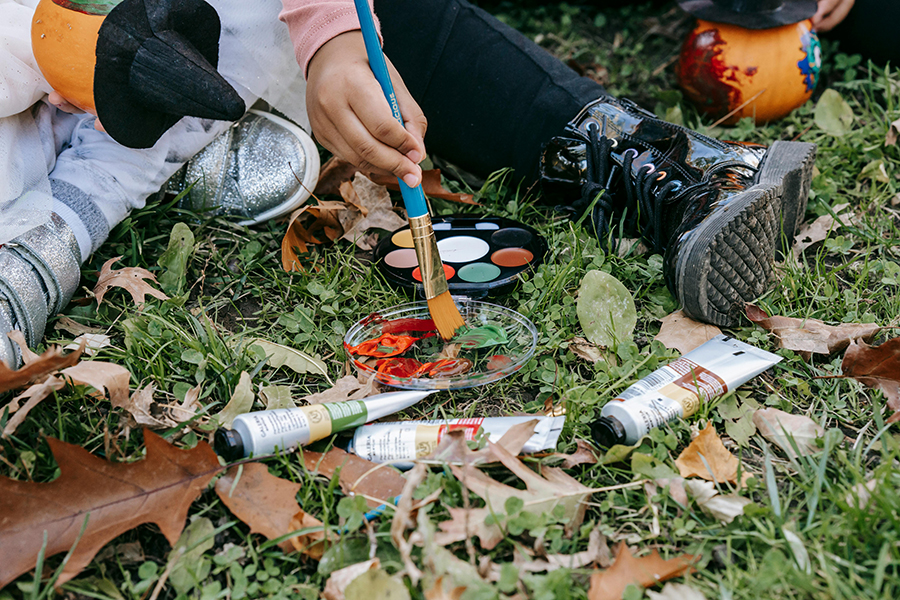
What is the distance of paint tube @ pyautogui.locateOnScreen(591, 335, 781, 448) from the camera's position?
869 millimetres

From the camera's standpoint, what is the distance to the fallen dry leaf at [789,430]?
85 cm

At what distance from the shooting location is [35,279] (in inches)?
41.6

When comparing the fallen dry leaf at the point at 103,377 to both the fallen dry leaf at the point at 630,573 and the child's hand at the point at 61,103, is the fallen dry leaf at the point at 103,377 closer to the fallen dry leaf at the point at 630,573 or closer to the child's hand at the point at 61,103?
the child's hand at the point at 61,103

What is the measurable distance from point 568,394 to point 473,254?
15.7 inches

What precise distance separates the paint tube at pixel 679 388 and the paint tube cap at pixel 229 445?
1.46 feet

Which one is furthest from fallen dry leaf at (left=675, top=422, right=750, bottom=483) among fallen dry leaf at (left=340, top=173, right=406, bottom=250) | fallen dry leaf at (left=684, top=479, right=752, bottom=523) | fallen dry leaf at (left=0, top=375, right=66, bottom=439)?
fallen dry leaf at (left=0, top=375, right=66, bottom=439)

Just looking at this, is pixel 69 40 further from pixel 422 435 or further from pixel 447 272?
pixel 422 435

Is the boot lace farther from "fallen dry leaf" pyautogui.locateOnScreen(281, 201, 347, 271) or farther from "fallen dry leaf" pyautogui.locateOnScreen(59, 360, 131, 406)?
"fallen dry leaf" pyautogui.locateOnScreen(59, 360, 131, 406)

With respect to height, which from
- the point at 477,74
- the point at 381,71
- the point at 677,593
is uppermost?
the point at 381,71

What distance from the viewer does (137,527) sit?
80cm

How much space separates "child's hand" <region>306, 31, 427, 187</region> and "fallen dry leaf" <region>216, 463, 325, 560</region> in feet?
1.46

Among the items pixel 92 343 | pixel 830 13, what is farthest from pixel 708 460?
pixel 830 13

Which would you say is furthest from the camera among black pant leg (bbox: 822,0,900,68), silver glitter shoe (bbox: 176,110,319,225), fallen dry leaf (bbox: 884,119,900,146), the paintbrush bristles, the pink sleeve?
black pant leg (bbox: 822,0,900,68)

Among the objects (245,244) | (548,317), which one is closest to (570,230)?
(548,317)
